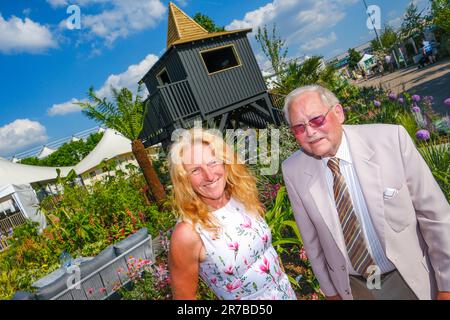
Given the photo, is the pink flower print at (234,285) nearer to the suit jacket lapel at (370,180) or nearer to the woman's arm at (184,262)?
the woman's arm at (184,262)

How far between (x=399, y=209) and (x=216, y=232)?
105 cm

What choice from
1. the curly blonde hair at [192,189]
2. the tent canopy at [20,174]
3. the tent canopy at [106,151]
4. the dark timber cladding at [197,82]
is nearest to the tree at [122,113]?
the dark timber cladding at [197,82]

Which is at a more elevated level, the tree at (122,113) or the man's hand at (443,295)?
the tree at (122,113)

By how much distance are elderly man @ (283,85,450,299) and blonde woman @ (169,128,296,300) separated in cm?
36

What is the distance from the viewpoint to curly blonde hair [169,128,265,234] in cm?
169

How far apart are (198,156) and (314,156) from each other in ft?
2.58

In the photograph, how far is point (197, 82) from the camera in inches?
449

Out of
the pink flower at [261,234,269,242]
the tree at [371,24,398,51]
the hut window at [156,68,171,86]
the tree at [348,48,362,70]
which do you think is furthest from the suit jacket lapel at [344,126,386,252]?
the tree at [348,48,362,70]

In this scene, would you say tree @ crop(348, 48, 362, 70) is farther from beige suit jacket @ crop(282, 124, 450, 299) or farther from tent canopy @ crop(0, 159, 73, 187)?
beige suit jacket @ crop(282, 124, 450, 299)

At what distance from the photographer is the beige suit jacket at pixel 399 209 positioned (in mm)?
1584

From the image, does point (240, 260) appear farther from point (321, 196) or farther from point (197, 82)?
point (197, 82)
